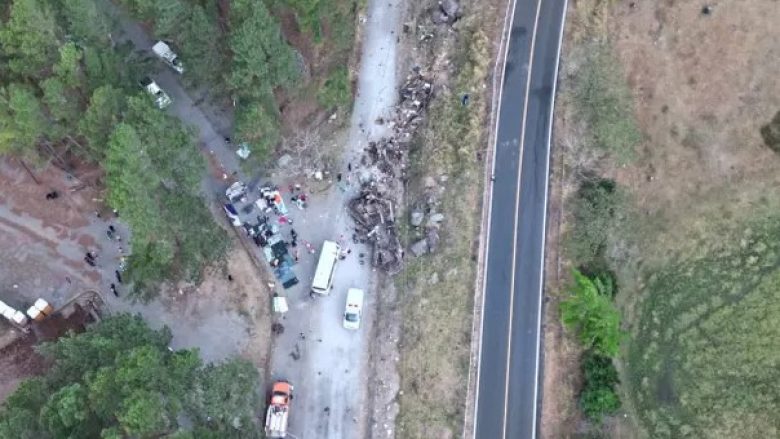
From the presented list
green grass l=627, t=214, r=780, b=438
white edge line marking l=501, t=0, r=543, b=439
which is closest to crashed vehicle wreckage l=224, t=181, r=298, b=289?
white edge line marking l=501, t=0, r=543, b=439

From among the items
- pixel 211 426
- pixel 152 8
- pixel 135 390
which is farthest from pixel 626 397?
pixel 152 8

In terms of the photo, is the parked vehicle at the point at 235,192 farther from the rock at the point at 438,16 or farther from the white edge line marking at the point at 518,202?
the white edge line marking at the point at 518,202

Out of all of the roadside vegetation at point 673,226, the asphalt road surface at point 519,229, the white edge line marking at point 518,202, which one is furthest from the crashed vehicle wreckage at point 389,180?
the roadside vegetation at point 673,226

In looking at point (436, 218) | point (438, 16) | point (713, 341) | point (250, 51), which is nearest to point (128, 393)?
point (250, 51)

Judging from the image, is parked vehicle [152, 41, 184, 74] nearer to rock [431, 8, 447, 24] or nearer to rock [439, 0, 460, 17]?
rock [431, 8, 447, 24]

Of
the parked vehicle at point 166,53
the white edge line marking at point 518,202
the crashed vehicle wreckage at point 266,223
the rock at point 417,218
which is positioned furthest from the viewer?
the parked vehicle at point 166,53
